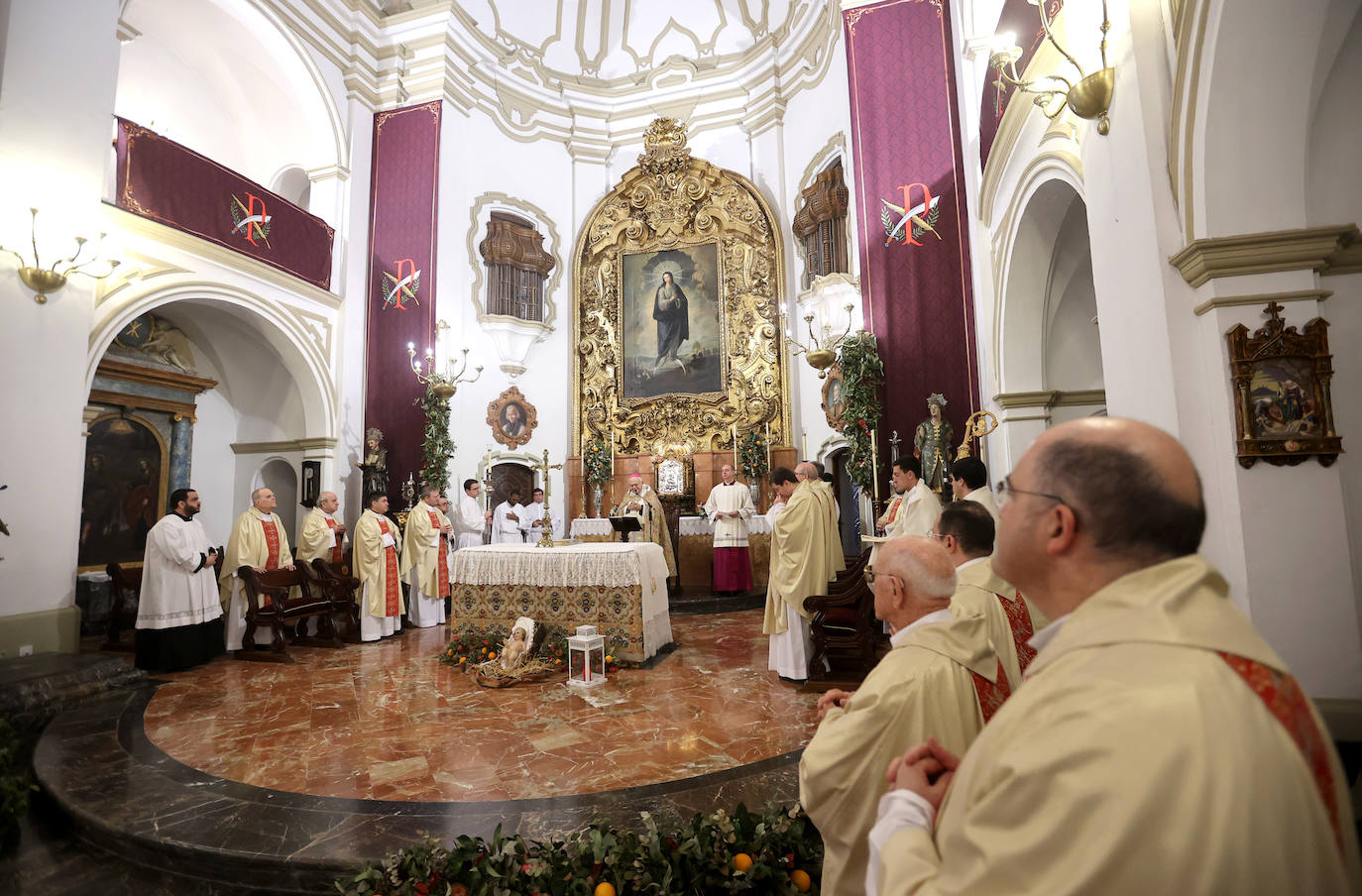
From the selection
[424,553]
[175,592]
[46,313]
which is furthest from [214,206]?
[424,553]

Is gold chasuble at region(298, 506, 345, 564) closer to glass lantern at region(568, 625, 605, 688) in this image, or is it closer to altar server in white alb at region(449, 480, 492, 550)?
altar server in white alb at region(449, 480, 492, 550)

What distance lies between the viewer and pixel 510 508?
34.7 feet

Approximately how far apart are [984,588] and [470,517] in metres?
8.37

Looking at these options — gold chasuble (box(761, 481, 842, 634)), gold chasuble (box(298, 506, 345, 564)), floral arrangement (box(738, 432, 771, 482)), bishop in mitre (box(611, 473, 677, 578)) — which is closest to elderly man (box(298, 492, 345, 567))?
gold chasuble (box(298, 506, 345, 564))

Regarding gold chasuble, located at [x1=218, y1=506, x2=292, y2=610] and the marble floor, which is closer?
the marble floor

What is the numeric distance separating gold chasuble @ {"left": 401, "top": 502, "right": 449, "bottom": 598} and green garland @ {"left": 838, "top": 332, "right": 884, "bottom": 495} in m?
5.34

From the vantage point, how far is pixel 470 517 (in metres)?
9.68

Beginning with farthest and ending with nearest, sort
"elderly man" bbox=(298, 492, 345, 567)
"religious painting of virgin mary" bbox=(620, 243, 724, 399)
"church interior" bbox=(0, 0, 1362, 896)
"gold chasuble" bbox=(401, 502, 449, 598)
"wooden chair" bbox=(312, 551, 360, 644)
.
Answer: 1. "religious painting of virgin mary" bbox=(620, 243, 724, 399)
2. "gold chasuble" bbox=(401, 502, 449, 598)
3. "elderly man" bbox=(298, 492, 345, 567)
4. "wooden chair" bbox=(312, 551, 360, 644)
5. "church interior" bbox=(0, 0, 1362, 896)

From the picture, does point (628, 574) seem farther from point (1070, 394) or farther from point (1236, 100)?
point (1236, 100)

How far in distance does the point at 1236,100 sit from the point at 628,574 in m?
5.02

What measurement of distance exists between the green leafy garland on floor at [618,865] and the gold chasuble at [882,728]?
0.93 m

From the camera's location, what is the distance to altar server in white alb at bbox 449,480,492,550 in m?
9.68

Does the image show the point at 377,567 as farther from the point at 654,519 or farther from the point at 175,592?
the point at 654,519

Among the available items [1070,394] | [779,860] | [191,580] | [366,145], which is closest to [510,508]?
[191,580]
